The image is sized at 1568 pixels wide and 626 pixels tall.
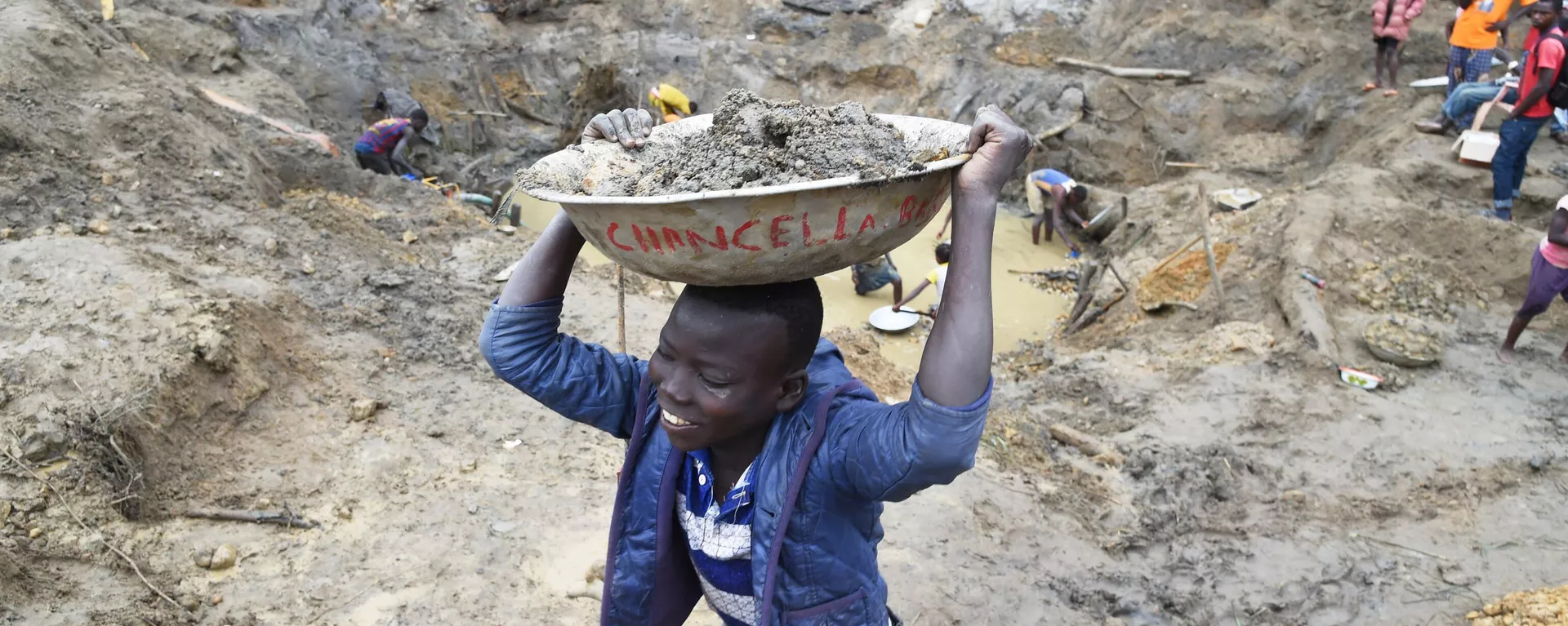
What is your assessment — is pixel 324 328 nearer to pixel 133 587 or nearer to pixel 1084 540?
pixel 133 587

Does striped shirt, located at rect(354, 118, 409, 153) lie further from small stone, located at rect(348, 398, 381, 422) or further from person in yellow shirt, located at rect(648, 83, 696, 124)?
small stone, located at rect(348, 398, 381, 422)

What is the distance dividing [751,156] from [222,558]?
2826 millimetres

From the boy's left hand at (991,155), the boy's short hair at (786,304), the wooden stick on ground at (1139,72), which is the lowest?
the wooden stick on ground at (1139,72)

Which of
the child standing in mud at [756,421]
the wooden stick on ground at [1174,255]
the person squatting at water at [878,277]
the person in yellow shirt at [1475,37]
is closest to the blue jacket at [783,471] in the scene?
the child standing in mud at [756,421]

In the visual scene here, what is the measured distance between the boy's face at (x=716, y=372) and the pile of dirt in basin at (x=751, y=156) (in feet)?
0.75

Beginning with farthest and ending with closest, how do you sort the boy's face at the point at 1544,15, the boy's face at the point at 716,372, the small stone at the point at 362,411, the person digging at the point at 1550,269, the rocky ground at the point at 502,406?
the boy's face at the point at 1544,15 → the person digging at the point at 1550,269 → the small stone at the point at 362,411 → the rocky ground at the point at 502,406 → the boy's face at the point at 716,372

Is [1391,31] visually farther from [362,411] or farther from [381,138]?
[381,138]

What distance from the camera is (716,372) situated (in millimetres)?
1459

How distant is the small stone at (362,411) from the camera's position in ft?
13.8

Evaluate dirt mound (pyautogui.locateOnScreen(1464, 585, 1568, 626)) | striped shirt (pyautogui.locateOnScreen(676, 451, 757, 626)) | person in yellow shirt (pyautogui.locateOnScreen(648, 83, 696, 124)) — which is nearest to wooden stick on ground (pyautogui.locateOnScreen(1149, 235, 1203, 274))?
dirt mound (pyautogui.locateOnScreen(1464, 585, 1568, 626))

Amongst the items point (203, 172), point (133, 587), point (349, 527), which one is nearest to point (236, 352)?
point (349, 527)

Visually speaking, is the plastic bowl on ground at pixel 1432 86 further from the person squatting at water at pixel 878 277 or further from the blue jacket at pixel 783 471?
the blue jacket at pixel 783 471

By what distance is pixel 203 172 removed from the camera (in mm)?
6227

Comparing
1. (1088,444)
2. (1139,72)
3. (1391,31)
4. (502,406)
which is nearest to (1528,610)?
(1088,444)
